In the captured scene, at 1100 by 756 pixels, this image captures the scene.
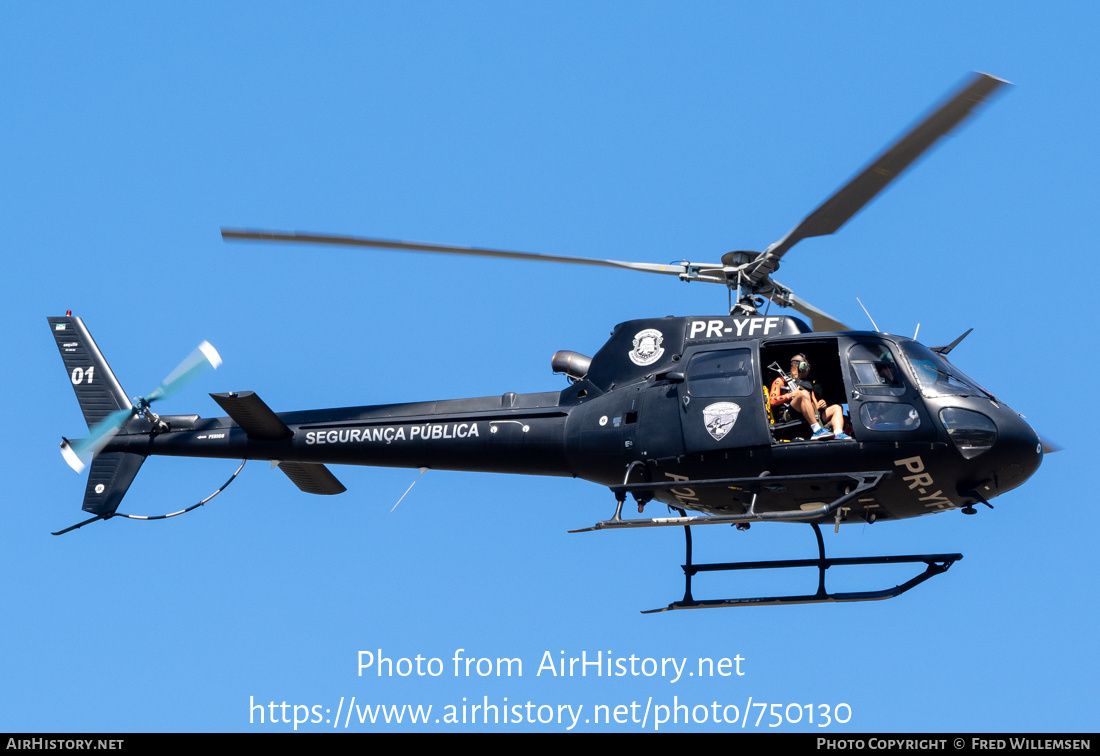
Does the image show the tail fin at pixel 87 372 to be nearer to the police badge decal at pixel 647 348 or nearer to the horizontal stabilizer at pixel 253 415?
the horizontal stabilizer at pixel 253 415

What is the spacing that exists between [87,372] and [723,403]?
32.3 feet

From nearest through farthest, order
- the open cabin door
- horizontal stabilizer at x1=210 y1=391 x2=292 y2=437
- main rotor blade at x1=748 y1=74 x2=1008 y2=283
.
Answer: main rotor blade at x1=748 y1=74 x2=1008 y2=283 < the open cabin door < horizontal stabilizer at x1=210 y1=391 x2=292 y2=437

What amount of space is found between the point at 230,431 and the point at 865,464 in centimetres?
840

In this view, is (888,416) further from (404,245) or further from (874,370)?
(404,245)

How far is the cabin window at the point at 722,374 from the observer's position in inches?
577

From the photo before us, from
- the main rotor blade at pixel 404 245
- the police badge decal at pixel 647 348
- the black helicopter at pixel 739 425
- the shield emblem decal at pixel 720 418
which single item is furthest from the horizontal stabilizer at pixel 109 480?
the shield emblem decal at pixel 720 418

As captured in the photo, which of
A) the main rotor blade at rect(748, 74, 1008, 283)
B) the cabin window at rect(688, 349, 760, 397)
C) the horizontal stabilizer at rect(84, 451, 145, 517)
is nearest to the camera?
the main rotor blade at rect(748, 74, 1008, 283)

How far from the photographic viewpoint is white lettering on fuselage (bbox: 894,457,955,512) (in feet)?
45.8

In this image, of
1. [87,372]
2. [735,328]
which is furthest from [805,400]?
[87,372]

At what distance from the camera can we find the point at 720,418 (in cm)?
1458

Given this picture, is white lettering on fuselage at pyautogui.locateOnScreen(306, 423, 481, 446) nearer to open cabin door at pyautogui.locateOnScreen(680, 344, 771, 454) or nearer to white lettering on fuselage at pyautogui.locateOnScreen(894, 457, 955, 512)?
open cabin door at pyautogui.locateOnScreen(680, 344, 771, 454)

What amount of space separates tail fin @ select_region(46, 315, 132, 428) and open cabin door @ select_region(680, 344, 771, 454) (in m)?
8.49

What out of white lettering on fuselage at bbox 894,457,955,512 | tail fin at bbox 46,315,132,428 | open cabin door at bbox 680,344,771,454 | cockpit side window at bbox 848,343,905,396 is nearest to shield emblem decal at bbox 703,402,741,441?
open cabin door at bbox 680,344,771,454
